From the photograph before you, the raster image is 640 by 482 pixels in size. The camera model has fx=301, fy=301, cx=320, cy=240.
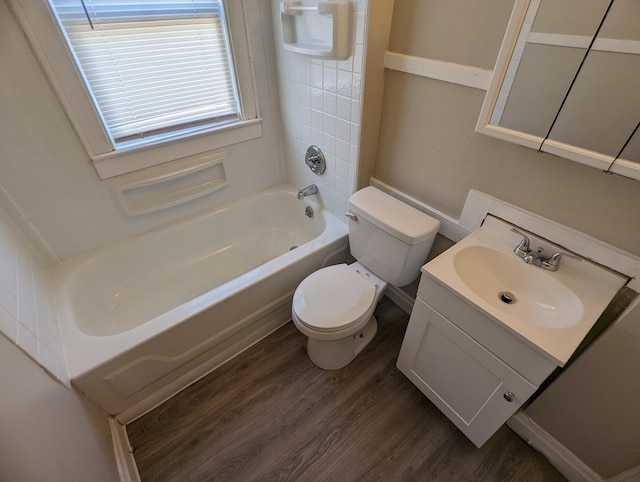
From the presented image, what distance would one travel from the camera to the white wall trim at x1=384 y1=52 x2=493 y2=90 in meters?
1.01

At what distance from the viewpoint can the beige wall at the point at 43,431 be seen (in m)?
0.59

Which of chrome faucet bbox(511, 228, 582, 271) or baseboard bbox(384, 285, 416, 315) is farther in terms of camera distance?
baseboard bbox(384, 285, 416, 315)

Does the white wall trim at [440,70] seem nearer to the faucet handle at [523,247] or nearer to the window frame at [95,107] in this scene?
the faucet handle at [523,247]

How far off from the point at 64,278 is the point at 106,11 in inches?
47.5

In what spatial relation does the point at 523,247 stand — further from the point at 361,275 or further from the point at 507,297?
the point at 361,275

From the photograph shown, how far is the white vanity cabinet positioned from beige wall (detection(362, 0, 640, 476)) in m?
0.27

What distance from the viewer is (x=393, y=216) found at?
130cm

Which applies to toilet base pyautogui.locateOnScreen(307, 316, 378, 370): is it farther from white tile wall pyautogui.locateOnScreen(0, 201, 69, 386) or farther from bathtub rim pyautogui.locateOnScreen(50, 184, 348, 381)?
white tile wall pyautogui.locateOnScreen(0, 201, 69, 386)

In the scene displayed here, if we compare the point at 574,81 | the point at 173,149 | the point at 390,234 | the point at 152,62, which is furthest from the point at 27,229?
the point at 574,81

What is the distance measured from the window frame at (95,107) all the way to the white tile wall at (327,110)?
192mm

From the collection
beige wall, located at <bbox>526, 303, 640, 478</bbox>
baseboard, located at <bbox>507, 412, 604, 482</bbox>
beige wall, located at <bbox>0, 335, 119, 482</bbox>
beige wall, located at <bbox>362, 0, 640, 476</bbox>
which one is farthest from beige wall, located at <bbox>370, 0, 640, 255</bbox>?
beige wall, located at <bbox>0, 335, 119, 482</bbox>

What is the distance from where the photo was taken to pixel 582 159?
0.82 m

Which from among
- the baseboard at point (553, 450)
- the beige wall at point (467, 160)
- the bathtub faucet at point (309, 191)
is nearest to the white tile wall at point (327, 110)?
the bathtub faucet at point (309, 191)

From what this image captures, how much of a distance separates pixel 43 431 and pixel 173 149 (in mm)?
1297
